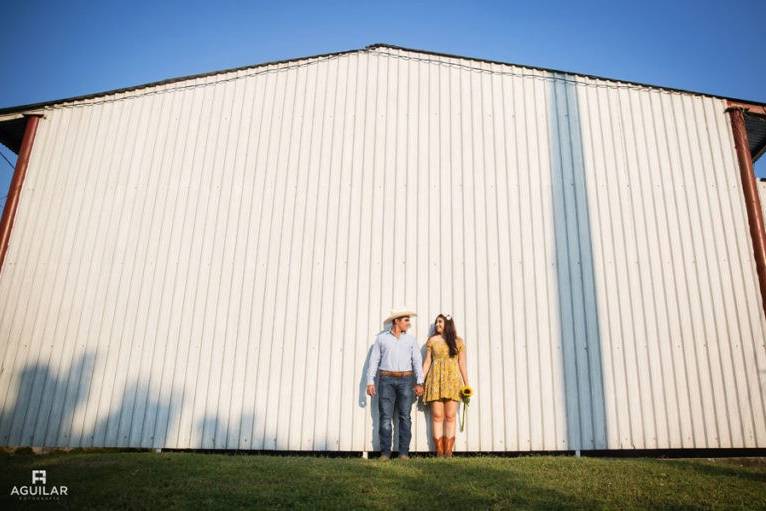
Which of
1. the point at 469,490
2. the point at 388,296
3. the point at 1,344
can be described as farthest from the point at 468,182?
the point at 1,344

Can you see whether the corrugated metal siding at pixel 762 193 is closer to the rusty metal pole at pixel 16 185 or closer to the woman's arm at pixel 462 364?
the woman's arm at pixel 462 364

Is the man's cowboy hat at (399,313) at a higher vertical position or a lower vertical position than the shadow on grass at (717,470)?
higher

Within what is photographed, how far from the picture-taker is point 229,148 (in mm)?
8492

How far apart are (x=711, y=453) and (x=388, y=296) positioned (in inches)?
208

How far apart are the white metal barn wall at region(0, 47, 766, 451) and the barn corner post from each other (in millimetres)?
131

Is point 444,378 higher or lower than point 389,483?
higher

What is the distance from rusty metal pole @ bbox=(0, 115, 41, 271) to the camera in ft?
27.2

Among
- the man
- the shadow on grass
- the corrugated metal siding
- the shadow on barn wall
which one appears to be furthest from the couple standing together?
the corrugated metal siding

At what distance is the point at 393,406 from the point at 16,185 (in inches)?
311

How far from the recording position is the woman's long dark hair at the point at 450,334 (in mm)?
6711

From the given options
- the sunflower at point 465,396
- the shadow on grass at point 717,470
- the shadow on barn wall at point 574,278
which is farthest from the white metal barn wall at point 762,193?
the sunflower at point 465,396

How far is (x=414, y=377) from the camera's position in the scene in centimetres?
673

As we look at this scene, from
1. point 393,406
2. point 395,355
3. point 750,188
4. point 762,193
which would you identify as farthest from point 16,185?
point 762,193

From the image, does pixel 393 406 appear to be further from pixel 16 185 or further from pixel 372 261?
pixel 16 185
